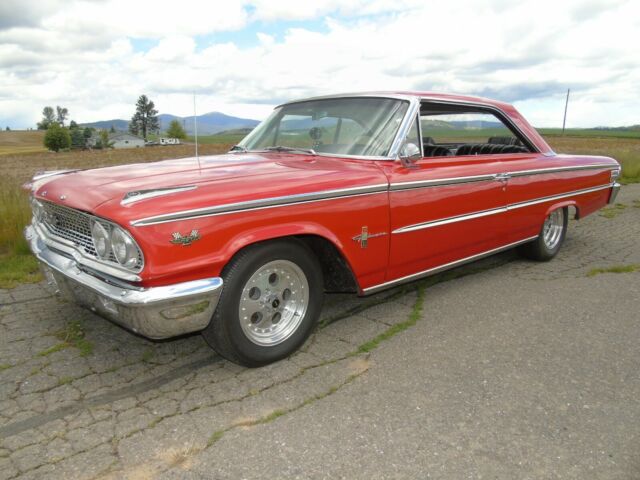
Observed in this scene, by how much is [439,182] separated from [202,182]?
177 centimetres

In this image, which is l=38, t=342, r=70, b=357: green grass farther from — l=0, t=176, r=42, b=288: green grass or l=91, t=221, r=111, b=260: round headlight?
l=0, t=176, r=42, b=288: green grass

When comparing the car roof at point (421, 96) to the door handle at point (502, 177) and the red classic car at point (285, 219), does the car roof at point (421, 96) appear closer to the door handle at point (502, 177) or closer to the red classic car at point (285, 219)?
the red classic car at point (285, 219)

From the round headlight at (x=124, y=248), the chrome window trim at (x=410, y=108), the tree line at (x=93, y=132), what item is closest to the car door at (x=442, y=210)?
the chrome window trim at (x=410, y=108)

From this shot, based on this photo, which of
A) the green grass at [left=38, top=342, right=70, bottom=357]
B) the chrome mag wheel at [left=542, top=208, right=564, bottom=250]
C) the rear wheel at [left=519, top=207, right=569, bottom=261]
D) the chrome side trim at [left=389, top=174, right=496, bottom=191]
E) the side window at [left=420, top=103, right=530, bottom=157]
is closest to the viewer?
the green grass at [left=38, top=342, right=70, bottom=357]

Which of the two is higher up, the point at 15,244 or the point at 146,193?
the point at 146,193

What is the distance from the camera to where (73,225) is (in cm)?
299

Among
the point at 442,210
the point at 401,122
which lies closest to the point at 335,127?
the point at 401,122

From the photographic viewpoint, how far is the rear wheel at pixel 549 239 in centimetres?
515

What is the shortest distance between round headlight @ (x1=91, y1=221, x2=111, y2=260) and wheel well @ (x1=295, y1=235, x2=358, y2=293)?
42.0 inches

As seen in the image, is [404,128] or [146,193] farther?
[404,128]

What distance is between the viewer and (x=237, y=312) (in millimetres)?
2770

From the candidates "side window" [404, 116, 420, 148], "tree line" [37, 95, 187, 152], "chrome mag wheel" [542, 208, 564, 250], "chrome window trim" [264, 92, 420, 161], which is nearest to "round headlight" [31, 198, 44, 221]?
"chrome window trim" [264, 92, 420, 161]

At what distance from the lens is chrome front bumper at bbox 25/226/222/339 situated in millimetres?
2451

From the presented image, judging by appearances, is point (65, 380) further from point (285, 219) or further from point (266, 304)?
point (285, 219)
